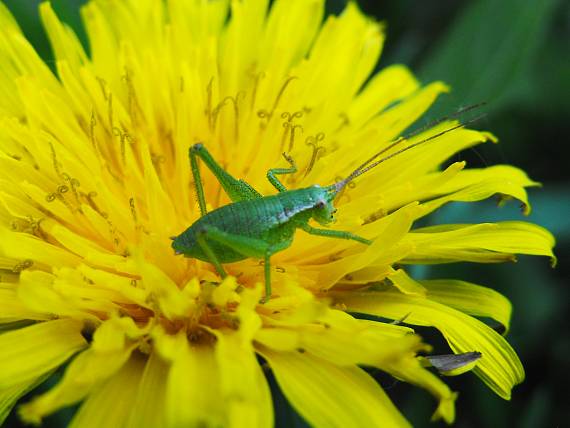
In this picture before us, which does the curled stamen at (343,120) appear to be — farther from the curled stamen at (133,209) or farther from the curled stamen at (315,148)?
the curled stamen at (133,209)

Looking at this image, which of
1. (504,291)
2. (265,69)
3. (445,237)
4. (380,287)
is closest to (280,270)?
(380,287)

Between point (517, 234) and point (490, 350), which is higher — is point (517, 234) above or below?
above

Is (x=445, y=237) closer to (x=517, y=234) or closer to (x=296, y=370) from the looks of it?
(x=517, y=234)

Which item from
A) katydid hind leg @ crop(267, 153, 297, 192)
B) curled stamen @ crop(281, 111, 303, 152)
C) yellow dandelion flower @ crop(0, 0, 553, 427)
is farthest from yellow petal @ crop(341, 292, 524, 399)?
curled stamen @ crop(281, 111, 303, 152)

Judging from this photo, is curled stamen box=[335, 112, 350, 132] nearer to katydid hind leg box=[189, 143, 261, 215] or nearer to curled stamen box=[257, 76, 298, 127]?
curled stamen box=[257, 76, 298, 127]

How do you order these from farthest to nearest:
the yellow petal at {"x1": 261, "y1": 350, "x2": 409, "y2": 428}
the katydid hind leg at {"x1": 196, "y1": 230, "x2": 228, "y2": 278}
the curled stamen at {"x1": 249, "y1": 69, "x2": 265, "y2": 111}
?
the curled stamen at {"x1": 249, "y1": 69, "x2": 265, "y2": 111}
the katydid hind leg at {"x1": 196, "y1": 230, "x2": 228, "y2": 278}
the yellow petal at {"x1": 261, "y1": 350, "x2": 409, "y2": 428}

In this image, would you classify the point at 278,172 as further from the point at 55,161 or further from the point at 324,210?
the point at 55,161
